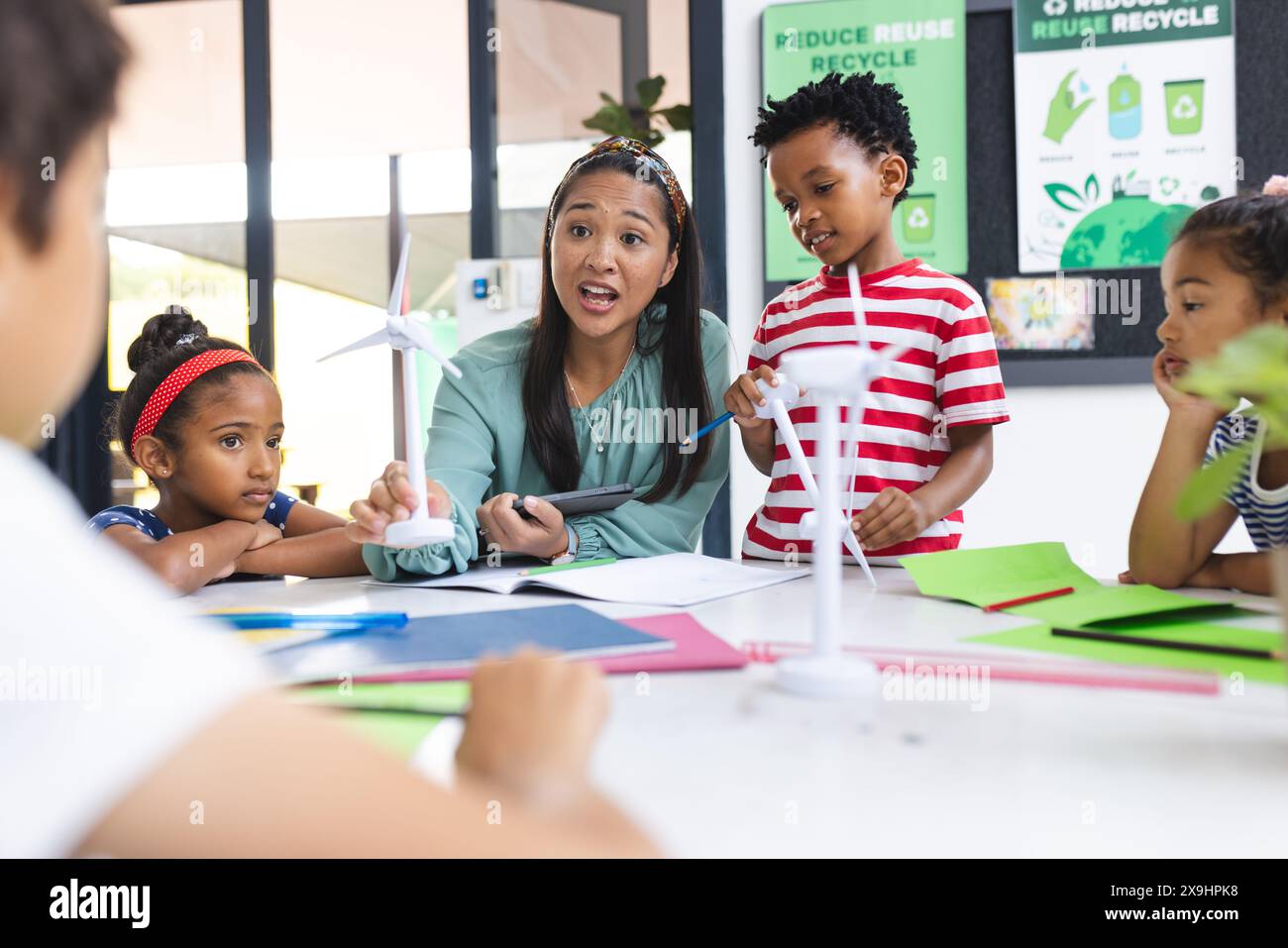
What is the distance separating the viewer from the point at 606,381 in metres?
1.56

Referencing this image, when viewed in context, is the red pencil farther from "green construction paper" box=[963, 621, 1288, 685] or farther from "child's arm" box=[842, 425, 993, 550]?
"child's arm" box=[842, 425, 993, 550]

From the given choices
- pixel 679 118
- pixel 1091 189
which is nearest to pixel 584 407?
pixel 679 118

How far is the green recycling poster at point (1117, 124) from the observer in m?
2.22

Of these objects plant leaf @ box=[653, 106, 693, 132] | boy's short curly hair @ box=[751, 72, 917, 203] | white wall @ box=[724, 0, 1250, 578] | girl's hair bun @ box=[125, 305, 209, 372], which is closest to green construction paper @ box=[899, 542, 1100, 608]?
boy's short curly hair @ box=[751, 72, 917, 203]

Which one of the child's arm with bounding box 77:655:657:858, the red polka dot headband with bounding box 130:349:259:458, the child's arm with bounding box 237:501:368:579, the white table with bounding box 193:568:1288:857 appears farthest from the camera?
the red polka dot headband with bounding box 130:349:259:458

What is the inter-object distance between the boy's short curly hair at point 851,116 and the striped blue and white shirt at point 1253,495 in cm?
65

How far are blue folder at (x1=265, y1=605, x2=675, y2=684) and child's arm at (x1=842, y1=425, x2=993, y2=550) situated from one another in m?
0.46

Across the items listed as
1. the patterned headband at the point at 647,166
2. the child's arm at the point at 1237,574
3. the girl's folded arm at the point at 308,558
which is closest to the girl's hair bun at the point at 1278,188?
the child's arm at the point at 1237,574

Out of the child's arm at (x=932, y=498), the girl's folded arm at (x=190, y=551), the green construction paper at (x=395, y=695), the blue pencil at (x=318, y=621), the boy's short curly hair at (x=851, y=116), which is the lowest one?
the green construction paper at (x=395, y=695)

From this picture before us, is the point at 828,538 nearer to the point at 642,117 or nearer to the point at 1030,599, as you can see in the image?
the point at 1030,599

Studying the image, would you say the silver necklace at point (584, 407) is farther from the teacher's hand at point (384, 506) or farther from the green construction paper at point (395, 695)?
the green construction paper at point (395, 695)

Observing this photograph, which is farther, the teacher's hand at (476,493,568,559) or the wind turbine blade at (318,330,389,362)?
the teacher's hand at (476,493,568,559)

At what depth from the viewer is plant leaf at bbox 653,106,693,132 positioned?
2.58 metres

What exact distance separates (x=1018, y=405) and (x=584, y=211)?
133cm
